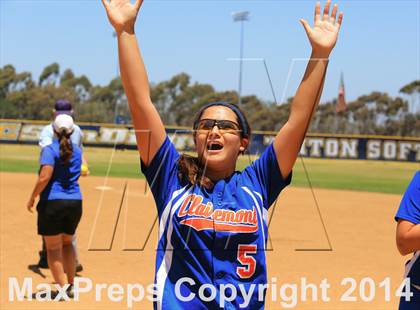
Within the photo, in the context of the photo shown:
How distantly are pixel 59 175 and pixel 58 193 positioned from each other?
0.20 meters

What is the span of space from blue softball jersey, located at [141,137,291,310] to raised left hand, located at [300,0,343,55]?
75 centimetres

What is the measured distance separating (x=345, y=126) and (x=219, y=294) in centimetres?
5312

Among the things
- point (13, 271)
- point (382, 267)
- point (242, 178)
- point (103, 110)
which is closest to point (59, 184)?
point (13, 271)

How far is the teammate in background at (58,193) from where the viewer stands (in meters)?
6.78

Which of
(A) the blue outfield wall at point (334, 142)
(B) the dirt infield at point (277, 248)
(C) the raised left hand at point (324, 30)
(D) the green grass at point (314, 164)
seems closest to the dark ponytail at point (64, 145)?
(B) the dirt infield at point (277, 248)

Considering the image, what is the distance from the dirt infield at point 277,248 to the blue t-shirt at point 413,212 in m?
1.04

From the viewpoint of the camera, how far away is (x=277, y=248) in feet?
34.7

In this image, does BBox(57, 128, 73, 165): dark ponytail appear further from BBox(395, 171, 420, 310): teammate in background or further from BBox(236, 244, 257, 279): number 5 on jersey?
BBox(395, 171, 420, 310): teammate in background

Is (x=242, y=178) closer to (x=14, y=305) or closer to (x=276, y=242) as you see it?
(x=14, y=305)

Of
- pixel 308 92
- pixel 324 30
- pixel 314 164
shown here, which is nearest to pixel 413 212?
pixel 308 92

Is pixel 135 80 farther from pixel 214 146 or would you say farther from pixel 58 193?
pixel 58 193

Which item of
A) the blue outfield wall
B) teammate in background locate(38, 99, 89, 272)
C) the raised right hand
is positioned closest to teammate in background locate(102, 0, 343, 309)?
the raised right hand
